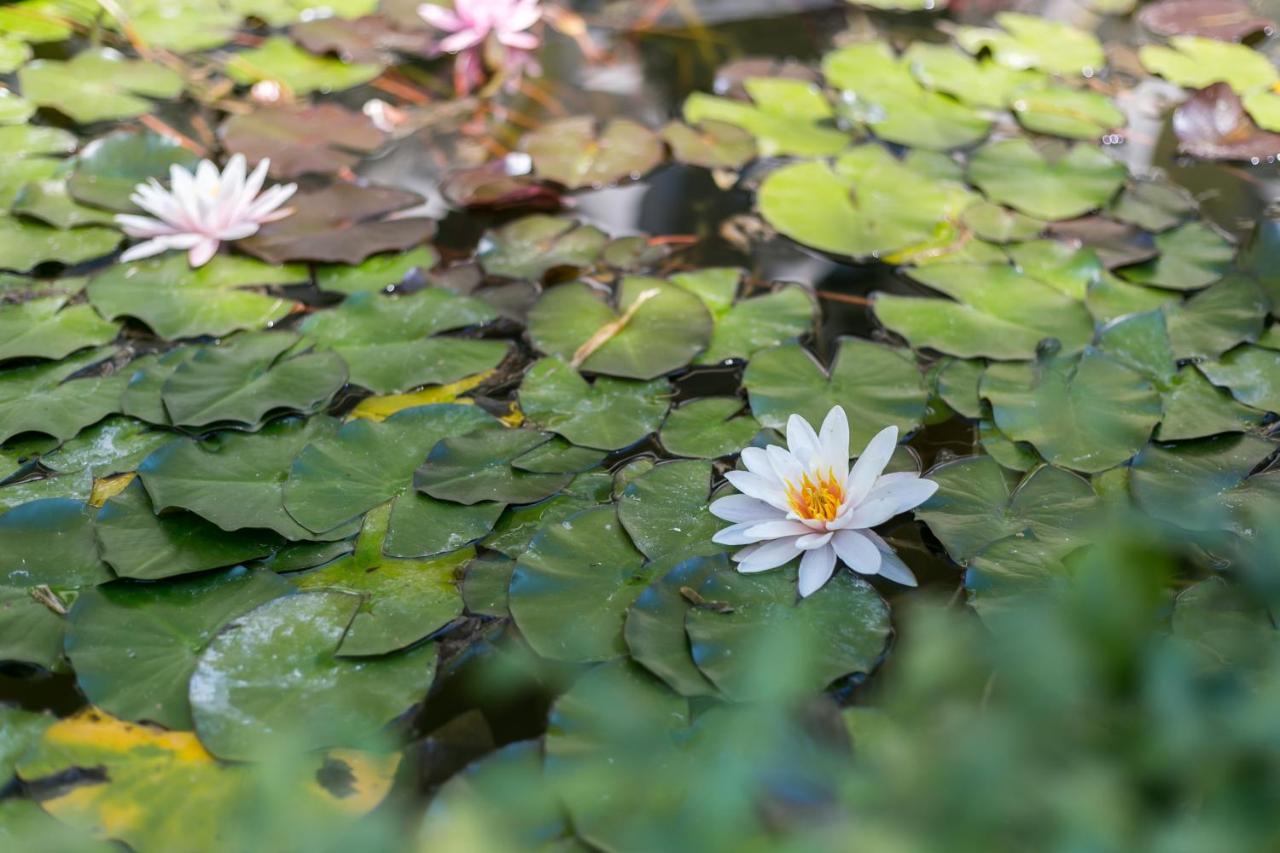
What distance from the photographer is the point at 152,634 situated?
1.41 m

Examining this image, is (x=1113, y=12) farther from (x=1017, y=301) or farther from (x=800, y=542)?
(x=800, y=542)

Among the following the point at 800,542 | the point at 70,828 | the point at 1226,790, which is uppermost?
the point at 1226,790

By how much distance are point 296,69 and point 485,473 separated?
6.23 ft

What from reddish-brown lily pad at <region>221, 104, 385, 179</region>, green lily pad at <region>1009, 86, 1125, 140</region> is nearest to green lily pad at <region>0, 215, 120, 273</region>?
reddish-brown lily pad at <region>221, 104, 385, 179</region>

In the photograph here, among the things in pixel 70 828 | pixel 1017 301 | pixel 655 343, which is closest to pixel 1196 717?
pixel 70 828

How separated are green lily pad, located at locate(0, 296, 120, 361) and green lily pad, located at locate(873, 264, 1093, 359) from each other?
62.5 inches

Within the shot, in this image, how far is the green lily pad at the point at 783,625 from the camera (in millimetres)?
1323

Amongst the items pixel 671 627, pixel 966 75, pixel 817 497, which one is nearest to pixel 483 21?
pixel 966 75

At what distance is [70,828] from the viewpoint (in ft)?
3.92

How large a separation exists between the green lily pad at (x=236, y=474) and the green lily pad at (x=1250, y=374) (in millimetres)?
1630

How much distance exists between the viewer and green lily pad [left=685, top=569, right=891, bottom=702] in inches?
52.1

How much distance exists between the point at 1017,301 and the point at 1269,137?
47.2 inches

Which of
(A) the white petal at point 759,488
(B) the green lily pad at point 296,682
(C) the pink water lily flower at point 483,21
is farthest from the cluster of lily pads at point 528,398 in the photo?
(C) the pink water lily flower at point 483,21

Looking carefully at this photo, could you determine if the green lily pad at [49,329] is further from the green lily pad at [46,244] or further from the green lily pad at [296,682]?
the green lily pad at [296,682]
